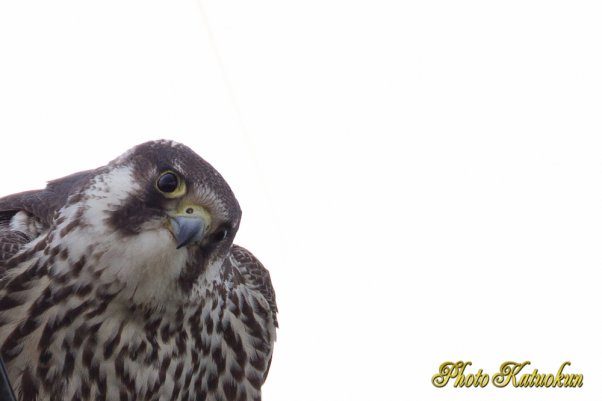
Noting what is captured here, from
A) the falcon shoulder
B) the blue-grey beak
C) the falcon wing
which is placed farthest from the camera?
the falcon shoulder

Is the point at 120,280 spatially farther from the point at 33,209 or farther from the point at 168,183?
the point at 33,209

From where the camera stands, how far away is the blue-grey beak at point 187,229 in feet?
4.05

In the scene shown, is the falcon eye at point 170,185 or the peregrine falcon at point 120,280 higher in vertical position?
the falcon eye at point 170,185

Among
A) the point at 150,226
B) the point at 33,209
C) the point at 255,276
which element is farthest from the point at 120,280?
the point at 255,276

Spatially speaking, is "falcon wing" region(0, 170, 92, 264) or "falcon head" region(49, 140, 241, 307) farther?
"falcon wing" region(0, 170, 92, 264)

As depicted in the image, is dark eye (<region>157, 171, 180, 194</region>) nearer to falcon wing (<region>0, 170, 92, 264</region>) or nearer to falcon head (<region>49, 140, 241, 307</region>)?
falcon head (<region>49, 140, 241, 307</region>)

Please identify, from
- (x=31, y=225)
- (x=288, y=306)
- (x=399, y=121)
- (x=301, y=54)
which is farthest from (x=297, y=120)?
(x=31, y=225)

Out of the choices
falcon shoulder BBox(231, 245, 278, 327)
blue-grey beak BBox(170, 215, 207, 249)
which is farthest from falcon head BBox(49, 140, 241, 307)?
falcon shoulder BBox(231, 245, 278, 327)

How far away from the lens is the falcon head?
127 cm

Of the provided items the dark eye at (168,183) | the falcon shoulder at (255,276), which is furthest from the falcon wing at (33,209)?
the falcon shoulder at (255,276)

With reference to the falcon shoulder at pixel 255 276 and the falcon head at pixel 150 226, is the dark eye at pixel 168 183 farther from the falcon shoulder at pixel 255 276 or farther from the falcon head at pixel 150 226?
the falcon shoulder at pixel 255 276

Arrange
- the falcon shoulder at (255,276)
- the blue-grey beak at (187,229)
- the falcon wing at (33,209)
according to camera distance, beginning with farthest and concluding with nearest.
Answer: the falcon shoulder at (255,276) → the falcon wing at (33,209) → the blue-grey beak at (187,229)

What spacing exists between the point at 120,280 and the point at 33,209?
312 mm

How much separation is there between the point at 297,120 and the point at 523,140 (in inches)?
48.3
